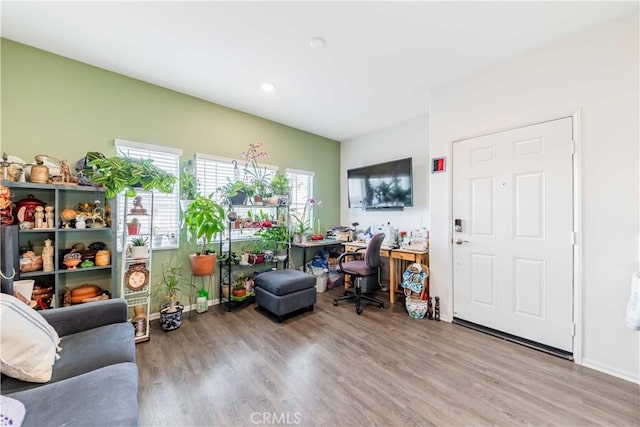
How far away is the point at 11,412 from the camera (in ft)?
2.95

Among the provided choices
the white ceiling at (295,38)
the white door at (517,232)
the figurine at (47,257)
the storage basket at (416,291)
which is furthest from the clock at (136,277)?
the white door at (517,232)

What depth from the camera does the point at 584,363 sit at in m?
2.04

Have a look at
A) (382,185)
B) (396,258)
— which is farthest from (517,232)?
(382,185)

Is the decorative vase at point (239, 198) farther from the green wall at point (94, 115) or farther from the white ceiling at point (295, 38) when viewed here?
the white ceiling at point (295, 38)

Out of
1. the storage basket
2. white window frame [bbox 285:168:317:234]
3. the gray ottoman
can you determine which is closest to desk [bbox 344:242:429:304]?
the storage basket

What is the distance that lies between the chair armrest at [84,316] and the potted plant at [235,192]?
5.49ft

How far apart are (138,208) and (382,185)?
3326 mm

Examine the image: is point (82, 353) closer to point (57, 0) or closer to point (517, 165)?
point (57, 0)

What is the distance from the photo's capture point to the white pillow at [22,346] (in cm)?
116

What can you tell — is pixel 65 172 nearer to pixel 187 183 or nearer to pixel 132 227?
pixel 132 227

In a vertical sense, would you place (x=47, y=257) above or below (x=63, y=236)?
→ below

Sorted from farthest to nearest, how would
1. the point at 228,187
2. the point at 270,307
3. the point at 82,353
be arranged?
the point at 228,187 → the point at 270,307 → the point at 82,353

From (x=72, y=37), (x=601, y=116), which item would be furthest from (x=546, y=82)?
(x=72, y=37)

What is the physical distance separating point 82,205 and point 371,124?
3.93m
